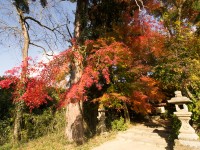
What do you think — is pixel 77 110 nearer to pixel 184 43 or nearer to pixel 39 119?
pixel 39 119

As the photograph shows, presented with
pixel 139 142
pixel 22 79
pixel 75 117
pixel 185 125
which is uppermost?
pixel 22 79

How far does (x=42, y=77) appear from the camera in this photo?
8.45 meters

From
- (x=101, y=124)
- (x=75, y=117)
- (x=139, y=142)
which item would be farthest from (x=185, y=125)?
(x=75, y=117)

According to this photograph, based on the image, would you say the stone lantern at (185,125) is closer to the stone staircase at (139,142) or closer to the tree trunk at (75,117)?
the stone staircase at (139,142)

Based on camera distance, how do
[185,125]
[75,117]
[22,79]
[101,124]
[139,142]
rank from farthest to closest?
[101,124]
[22,79]
[75,117]
[139,142]
[185,125]

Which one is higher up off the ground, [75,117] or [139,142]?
[75,117]

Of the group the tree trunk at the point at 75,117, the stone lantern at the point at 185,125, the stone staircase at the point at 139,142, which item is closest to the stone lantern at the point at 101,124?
the stone staircase at the point at 139,142

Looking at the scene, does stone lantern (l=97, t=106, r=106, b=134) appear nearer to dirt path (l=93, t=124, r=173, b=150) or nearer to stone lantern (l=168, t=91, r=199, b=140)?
dirt path (l=93, t=124, r=173, b=150)

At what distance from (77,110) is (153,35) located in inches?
248

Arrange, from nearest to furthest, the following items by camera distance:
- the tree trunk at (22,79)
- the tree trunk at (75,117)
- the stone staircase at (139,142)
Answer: the stone staircase at (139,142) → the tree trunk at (75,117) → the tree trunk at (22,79)

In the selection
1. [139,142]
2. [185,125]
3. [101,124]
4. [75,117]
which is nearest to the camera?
[185,125]

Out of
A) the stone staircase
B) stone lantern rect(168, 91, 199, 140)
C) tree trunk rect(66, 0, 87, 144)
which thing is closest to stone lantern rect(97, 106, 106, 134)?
the stone staircase

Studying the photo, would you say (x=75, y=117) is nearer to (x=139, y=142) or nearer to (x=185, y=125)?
(x=139, y=142)

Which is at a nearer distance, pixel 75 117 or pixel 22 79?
pixel 75 117
